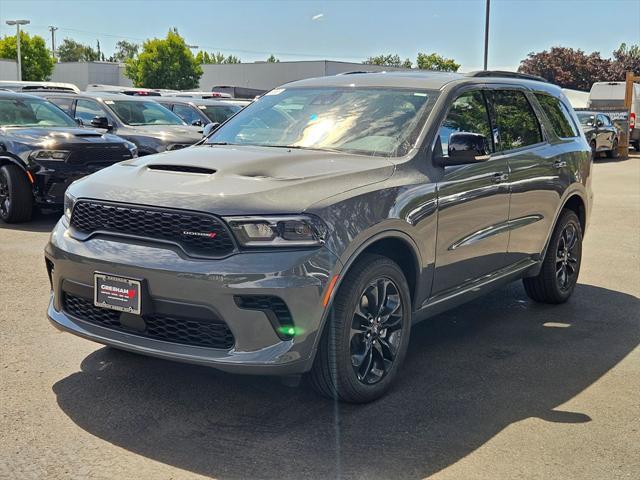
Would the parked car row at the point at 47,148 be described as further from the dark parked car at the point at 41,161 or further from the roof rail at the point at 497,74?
the roof rail at the point at 497,74

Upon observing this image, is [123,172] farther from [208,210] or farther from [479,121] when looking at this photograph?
[479,121]

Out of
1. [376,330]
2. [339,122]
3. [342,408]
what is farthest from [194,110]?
[342,408]

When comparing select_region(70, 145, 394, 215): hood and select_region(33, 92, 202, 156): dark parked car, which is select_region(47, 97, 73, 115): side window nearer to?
select_region(33, 92, 202, 156): dark parked car

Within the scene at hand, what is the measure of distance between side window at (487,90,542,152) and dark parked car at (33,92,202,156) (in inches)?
286

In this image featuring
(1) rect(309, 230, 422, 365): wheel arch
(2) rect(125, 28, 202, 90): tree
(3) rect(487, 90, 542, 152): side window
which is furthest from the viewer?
(2) rect(125, 28, 202, 90): tree

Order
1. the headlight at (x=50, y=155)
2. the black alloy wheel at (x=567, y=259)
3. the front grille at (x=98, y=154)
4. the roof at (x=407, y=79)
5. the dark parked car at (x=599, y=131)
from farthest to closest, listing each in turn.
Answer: the dark parked car at (x=599, y=131), the front grille at (x=98, y=154), the headlight at (x=50, y=155), the black alloy wheel at (x=567, y=259), the roof at (x=407, y=79)

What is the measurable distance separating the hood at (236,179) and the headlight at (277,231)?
4 cm

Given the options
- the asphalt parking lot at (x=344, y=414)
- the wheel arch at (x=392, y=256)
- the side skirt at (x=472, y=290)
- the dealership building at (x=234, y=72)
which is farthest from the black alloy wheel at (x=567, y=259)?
the dealership building at (x=234, y=72)

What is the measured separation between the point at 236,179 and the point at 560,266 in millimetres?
3514

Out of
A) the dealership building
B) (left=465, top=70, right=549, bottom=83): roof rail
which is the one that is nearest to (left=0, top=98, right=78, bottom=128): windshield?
(left=465, top=70, right=549, bottom=83): roof rail

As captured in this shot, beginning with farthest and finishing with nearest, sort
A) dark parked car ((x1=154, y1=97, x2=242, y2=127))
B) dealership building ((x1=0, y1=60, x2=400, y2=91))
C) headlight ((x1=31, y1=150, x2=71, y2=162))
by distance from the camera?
1. dealership building ((x1=0, y1=60, x2=400, y2=91))
2. dark parked car ((x1=154, y1=97, x2=242, y2=127))
3. headlight ((x1=31, y1=150, x2=71, y2=162))

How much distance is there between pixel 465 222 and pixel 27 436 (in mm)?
2788

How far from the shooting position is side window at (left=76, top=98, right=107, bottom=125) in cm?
1316

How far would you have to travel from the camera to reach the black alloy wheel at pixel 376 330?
13.5ft
